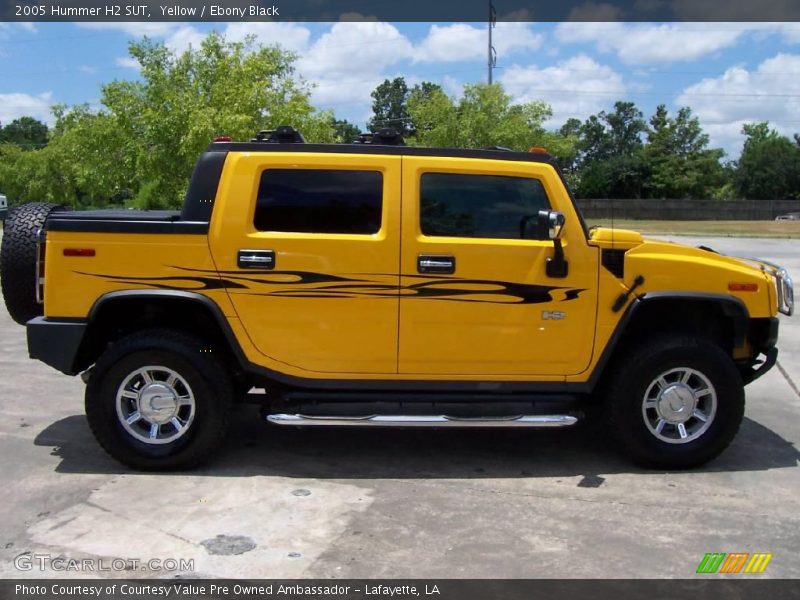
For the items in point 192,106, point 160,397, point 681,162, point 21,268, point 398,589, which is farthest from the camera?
point 681,162

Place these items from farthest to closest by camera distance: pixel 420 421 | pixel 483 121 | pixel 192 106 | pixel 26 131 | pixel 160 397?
1. pixel 26 131
2. pixel 483 121
3. pixel 192 106
4. pixel 160 397
5. pixel 420 421

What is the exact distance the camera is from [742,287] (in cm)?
511

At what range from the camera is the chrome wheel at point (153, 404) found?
5059mm

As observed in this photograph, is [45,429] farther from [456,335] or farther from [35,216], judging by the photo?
[456,335]

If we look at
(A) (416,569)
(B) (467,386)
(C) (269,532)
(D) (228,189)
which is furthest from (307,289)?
(A) (416,569)

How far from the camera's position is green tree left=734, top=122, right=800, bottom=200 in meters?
75.1

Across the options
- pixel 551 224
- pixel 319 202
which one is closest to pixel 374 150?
pixel 319 202

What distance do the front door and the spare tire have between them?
2.49 metres

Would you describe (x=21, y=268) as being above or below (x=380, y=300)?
above

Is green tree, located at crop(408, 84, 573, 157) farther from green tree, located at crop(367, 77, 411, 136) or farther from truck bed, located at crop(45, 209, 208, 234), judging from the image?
green tree, located at crop(367, 77, 411, 136)

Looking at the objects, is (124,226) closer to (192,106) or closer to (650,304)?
(650,304)

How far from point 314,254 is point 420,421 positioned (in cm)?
124

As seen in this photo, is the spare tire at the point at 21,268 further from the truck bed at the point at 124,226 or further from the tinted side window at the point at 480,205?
the tinted side window at the point at 480,205

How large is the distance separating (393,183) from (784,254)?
2202cm
